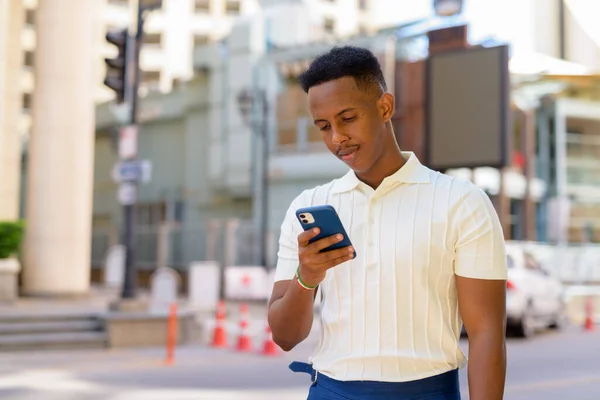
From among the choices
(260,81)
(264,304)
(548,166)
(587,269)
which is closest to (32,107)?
(264,304)

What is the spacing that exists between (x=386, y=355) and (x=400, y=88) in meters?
19.6

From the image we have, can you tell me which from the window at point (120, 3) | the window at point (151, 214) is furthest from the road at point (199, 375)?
the window at point (120, 3)

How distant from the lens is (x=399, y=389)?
7.34 ft

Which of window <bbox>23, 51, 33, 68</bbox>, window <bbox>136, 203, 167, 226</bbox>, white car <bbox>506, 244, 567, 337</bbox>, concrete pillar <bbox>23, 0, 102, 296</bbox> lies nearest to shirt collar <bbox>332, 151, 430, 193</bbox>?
white car <bbox>506, 244, 567, 337</bbox>

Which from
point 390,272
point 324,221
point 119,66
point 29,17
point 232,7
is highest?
point 232,7

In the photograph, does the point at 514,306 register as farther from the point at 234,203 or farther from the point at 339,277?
the point at 234,203

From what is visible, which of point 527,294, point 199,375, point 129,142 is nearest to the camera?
point 199,375

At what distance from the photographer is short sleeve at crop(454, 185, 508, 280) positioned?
7.27 ft

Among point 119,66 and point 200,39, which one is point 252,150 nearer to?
point 119,66

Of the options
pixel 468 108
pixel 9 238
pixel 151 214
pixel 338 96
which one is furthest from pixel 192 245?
pixel 338 96

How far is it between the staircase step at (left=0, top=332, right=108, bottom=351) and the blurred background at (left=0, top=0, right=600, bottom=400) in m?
0.03

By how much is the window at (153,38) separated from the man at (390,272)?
2298 inches

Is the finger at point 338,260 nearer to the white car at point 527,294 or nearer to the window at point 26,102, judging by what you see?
the white car at point 527,294

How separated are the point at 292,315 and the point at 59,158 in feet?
65.3
